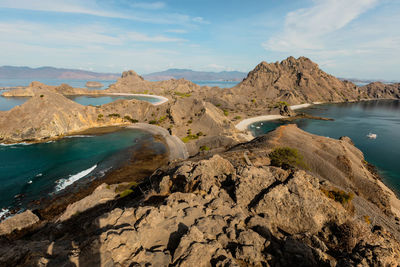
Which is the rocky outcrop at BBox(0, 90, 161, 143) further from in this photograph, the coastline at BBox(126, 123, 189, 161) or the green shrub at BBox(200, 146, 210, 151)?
the green shrub at BBox(200, 146, 210, 151)

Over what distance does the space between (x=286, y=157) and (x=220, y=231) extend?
126ft

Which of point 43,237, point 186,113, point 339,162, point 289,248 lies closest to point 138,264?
point 289,248

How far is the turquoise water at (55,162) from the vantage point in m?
48.0

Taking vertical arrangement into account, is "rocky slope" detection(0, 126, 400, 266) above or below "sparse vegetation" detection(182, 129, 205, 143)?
above

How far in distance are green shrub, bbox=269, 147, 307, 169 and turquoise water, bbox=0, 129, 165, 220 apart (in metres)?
45.2

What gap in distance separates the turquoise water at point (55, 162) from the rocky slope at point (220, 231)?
2427cm

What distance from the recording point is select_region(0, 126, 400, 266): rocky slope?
13164 mm

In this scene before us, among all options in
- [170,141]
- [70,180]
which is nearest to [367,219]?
[70,180]

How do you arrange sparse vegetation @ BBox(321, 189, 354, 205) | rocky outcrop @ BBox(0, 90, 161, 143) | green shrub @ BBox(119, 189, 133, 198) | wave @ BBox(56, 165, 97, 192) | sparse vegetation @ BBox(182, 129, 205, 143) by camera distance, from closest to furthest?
sparse vegetation @ BBox(321, 189, 354, 205) → green shrub @ BBox(119, 189, 133, 198) → wave @ BBox(56, 165, 97, 192) → rocky outcrop @ BBox(0, 90, 161, 143) → sparse vegetation @ BBox(182, 129, 205, 143)

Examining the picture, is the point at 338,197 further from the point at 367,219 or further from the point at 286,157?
the point at 286,157

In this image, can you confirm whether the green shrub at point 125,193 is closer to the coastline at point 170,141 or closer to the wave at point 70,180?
the wave at point 70,180

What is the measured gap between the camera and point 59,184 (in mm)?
50844

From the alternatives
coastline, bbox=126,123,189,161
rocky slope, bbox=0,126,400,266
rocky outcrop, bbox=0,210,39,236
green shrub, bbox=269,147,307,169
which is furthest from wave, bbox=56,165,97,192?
green shrub, bbox=269,147,307,169

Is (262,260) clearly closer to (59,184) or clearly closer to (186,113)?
(59,184)
